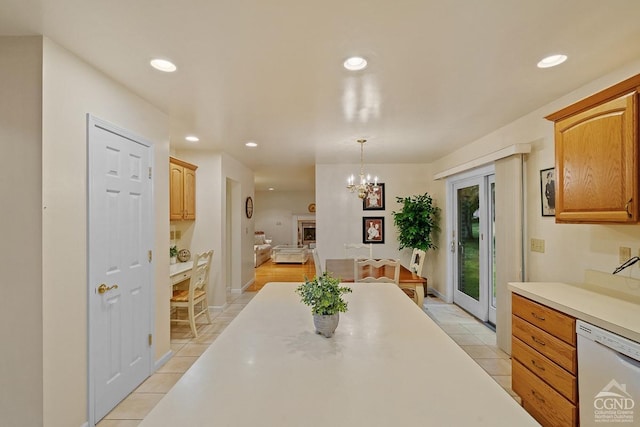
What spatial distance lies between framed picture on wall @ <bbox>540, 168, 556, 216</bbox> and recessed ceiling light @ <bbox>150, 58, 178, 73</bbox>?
316 centimetres

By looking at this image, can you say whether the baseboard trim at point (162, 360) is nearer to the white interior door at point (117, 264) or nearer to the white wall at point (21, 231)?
the white interior door at point (117, 264)

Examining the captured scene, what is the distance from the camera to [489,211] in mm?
4078

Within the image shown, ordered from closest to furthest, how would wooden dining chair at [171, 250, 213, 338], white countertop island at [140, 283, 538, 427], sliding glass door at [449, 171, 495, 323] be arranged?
white countertop island at [140, 283, 538, 427]
wooden dining chair at [171, 250, 213, 338]
sliding glass door at [449, 171, 495, 323]

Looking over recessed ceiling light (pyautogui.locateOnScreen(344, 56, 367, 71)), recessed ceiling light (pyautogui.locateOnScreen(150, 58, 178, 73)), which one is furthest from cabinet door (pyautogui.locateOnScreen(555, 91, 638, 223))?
recessed ceiling light (pyautogui.locateOnScreen(150, 58, 178, 73))

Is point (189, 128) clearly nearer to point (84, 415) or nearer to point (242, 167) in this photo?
point (242, 167)

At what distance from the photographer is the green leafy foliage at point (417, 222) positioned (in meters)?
5.31

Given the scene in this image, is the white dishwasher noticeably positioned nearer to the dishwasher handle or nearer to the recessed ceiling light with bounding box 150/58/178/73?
the dishwasher handle

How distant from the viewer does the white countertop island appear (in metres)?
0.84

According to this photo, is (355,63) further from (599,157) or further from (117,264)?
(117,264)

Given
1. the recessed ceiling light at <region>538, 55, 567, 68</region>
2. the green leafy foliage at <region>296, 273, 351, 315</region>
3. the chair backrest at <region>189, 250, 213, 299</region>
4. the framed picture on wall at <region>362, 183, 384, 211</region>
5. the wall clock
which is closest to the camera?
the green leafy foliage at <region>296, 273, 351, 315</region>

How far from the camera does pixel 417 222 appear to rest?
5312 mm

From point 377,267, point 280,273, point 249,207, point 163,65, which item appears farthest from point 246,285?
Result: point 163,65

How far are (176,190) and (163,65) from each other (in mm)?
2293

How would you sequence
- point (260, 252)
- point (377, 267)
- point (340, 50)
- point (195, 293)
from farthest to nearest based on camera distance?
point (260, 252)
point (195, 293)
point (377, 267)
point (340, 50)
